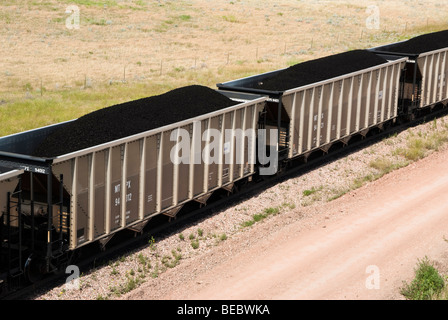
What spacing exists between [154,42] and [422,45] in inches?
1267

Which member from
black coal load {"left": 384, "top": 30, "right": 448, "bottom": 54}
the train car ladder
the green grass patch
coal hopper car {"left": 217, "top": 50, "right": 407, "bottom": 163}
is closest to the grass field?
black coal load {"left": 384, "top": 30, "right": 448, "bottom": 54}

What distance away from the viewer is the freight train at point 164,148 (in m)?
14.7

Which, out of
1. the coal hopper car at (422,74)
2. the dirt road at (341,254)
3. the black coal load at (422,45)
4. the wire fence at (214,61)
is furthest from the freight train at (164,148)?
the wire fence at (214,61)

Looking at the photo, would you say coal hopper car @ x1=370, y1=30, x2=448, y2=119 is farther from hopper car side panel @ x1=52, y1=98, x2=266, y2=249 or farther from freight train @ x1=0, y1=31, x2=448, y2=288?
hopper car side panel @ x1=52, y1=98, x2=266, y2=249

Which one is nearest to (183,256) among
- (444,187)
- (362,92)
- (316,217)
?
(316,217)

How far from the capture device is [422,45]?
3131 cm

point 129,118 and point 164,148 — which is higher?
point 129,118

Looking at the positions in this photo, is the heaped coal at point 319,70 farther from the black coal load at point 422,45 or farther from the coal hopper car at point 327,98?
the black coal load at point 422,45

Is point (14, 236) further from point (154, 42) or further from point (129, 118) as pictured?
point (154, 42)

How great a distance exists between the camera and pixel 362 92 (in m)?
26.0

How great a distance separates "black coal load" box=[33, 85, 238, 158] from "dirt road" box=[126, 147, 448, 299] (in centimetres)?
348

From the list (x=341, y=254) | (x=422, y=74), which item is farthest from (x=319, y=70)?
(x=341, y=254)

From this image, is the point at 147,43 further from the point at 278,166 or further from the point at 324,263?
the point at 324,263

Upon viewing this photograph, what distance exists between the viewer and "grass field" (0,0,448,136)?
38.1 meters
